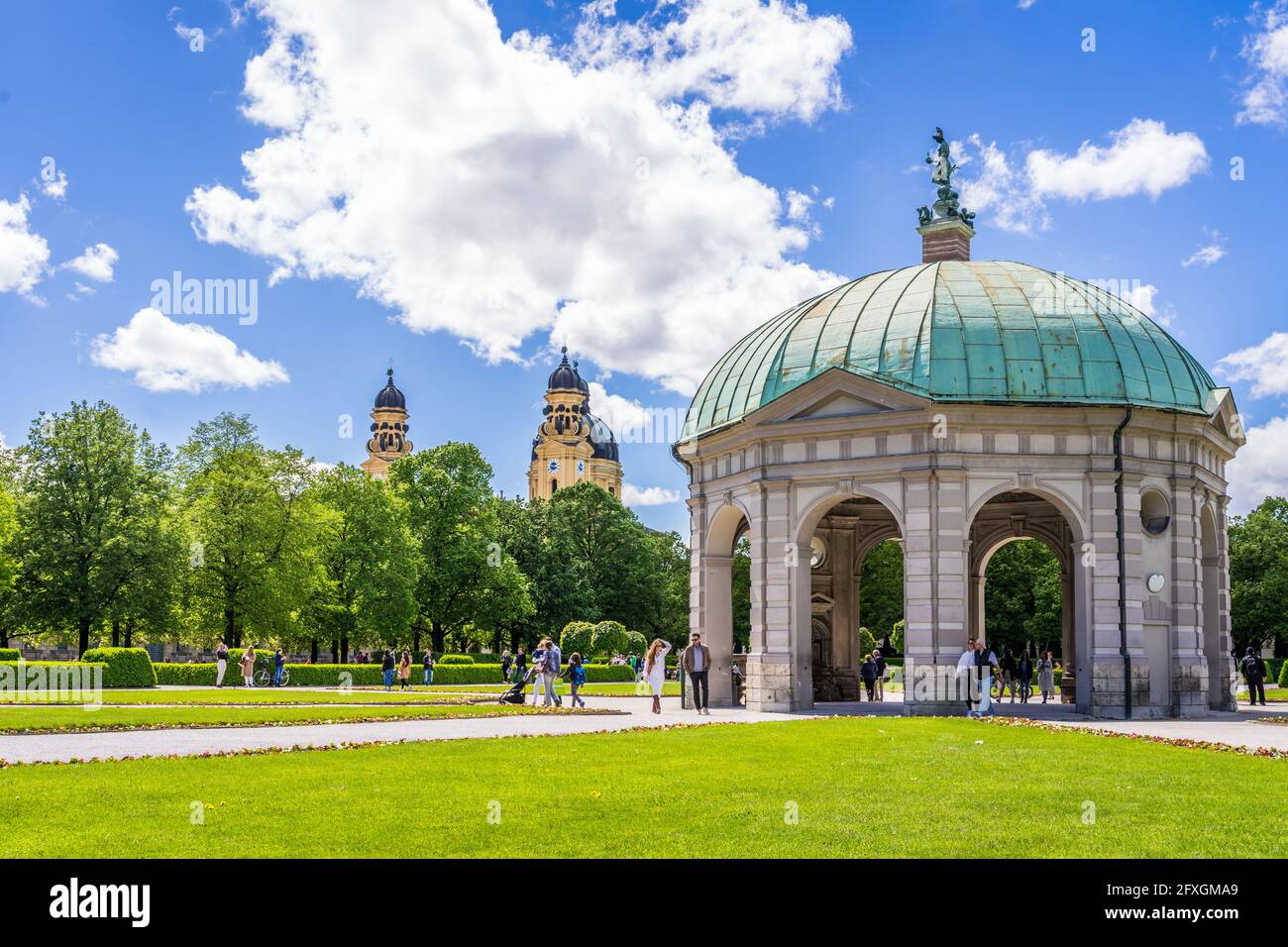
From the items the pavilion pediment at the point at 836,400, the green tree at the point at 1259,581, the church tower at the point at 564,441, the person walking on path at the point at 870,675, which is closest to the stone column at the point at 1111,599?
the pavilion pediment at the point at 836,400

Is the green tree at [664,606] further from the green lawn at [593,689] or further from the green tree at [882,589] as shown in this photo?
the green lawn at [593,689]

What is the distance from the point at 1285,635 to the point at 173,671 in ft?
221

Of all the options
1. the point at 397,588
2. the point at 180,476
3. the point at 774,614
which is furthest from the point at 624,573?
the point at 774,614

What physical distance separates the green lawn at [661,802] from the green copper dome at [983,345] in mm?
13888

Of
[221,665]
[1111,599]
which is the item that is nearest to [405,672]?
[221,665]

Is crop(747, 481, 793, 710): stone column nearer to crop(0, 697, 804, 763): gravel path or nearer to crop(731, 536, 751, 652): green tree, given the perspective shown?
crop(0, 697, 804, 763): gravel path

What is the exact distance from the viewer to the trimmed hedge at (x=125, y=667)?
45625 mm

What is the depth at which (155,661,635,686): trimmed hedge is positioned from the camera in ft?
166

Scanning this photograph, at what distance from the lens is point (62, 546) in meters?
52.2

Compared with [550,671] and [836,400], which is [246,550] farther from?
[836,400]

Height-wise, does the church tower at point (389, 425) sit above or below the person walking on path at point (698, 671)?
above
